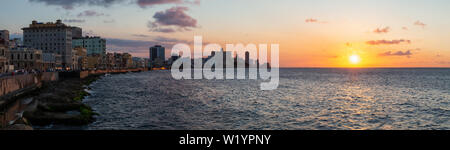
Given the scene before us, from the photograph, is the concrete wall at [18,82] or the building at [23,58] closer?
the concrete wall at [18,82]

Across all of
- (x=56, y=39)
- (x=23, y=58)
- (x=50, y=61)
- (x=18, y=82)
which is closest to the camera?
(x=18, y=82)

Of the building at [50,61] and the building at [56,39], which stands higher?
the building at [56,39]

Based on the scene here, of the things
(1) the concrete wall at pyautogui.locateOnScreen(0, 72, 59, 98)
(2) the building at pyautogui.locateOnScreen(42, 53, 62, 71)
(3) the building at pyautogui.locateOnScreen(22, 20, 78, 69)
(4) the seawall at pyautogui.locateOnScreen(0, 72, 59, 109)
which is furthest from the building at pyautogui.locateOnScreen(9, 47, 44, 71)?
(4) the seawall at pyautogui.locateOnScreen(0, 72, 59, 109)

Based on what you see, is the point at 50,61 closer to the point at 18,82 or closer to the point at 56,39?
the point at 56,39

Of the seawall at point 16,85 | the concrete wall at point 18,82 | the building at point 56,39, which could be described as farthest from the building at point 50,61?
the seawall at point 16,85

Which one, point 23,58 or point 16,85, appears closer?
point 16,85

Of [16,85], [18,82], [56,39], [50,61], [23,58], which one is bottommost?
[16,85]

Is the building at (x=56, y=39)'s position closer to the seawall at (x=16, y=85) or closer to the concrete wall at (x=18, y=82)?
the concrete wall at (x=18, y=82)

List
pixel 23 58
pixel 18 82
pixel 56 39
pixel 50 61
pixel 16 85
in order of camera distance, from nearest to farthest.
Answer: pixel 16 85 → pixel 18 82 → pixel 23 58 → pixel 50 61 → pixel 56 39

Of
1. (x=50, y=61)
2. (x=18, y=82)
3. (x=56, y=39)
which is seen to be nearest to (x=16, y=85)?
(x=18, y=82)

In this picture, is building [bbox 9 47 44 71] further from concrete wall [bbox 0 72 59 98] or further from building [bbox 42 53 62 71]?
concrete wall [bbox 0 72 59 98]
